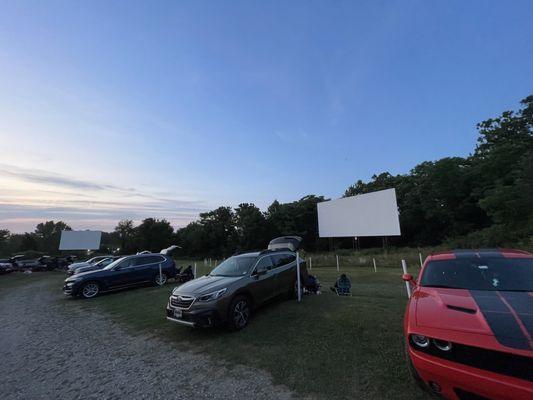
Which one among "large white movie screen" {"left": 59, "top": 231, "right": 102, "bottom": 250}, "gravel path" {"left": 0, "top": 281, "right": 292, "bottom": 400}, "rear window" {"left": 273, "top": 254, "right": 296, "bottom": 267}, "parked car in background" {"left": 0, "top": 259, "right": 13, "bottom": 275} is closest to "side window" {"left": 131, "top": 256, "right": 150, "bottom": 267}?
"gravel path" {"left": 0, "top": 281, "right": 292, "bottom": 400}

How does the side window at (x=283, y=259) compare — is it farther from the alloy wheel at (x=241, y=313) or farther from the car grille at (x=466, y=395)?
the car grille at (x=466, y=395)

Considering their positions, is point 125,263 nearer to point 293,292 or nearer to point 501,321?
point 293,292

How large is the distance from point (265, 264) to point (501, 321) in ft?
17.3

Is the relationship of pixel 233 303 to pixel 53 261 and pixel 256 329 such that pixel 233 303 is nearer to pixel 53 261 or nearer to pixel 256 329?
pixel 256 329

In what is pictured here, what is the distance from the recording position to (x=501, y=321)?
2691 mm

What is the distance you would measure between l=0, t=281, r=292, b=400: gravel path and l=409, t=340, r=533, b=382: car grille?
1.94 metres

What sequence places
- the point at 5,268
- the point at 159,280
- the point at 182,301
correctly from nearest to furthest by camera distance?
1. the point at 182,301
2. the point at 159,280
3. the point at 5,268

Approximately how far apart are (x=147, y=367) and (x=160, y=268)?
32.5 ft

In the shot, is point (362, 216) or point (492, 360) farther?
point (362, 216)

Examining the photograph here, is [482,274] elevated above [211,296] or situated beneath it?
elevated above

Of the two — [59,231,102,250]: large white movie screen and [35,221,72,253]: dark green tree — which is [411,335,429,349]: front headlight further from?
[35,221,72,253]: dark green tree

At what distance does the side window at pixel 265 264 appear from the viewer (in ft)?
23.6

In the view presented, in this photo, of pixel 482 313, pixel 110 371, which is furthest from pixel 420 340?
pixel 110 371

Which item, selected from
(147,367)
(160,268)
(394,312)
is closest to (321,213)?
(160,268)
